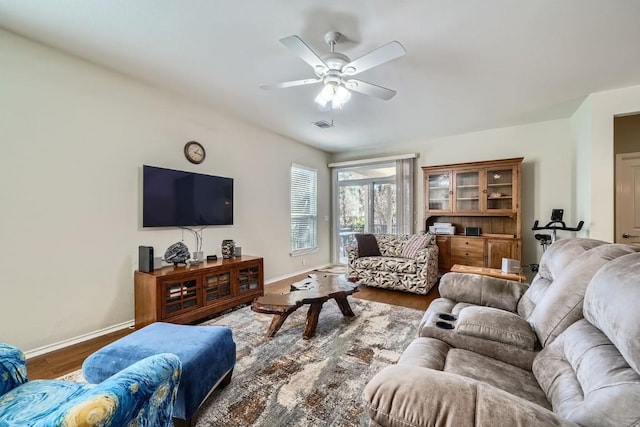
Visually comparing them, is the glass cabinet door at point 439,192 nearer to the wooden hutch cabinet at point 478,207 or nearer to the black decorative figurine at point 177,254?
the wooden hutch cabinet at point 478,207

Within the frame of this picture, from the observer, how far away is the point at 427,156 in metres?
5.23

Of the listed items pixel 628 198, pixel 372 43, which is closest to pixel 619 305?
pixel 372 43

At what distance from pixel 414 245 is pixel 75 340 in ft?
14.2

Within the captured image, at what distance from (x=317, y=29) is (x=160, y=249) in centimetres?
282

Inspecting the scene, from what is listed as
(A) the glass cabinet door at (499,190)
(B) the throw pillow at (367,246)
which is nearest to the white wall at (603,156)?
(A) the glass cabinet door at (499,190)

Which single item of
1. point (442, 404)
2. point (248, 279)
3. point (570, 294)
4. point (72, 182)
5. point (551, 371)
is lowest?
point (248, 279)

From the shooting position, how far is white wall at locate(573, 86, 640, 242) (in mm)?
3121

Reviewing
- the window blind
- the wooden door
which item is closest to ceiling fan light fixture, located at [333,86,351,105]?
the window blind

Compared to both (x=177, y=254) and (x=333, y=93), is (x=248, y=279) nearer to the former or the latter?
(x=177, y=254)

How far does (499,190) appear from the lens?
4.39 m

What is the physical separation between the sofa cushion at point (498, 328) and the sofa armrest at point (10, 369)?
2.07m

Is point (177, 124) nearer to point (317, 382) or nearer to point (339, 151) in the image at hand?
point (317, 382)

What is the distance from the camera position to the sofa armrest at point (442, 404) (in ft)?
2.37

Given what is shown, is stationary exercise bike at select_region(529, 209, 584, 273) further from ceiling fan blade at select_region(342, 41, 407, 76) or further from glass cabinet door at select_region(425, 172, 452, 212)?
ceiling fan blade at select_region(342, 41, 407, 76)
